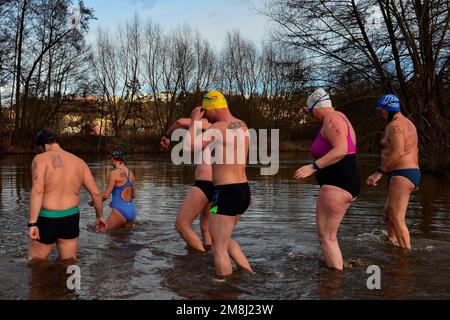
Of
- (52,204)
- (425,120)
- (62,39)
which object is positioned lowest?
(52,204)

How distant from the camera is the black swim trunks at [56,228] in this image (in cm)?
557

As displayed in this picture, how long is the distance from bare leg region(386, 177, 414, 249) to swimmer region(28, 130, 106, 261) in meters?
4.03

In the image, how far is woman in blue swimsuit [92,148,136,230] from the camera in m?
8.66

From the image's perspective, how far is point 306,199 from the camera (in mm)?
13289

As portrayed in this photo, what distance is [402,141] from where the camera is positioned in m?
6.83

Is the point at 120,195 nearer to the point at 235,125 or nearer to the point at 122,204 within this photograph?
the point at 122,204

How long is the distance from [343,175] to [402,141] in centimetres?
181

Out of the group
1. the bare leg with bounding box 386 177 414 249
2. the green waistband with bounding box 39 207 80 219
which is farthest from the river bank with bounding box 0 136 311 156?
the green waistband with bounding box 39 207 80 219

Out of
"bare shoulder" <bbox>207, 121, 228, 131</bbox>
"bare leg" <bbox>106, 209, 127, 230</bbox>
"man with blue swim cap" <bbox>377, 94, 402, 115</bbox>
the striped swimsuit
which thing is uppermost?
"man with blue swim cap" <bbox>377, 94, 402, 115</bbox>

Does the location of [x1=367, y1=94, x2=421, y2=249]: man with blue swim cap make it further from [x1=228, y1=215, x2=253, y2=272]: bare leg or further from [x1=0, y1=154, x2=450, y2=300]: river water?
[x1=228, y1=215, x2=253, y2=272]: bare leg

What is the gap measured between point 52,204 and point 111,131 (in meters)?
52.7

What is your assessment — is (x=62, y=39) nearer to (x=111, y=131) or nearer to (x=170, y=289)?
(x=111, y=131)
